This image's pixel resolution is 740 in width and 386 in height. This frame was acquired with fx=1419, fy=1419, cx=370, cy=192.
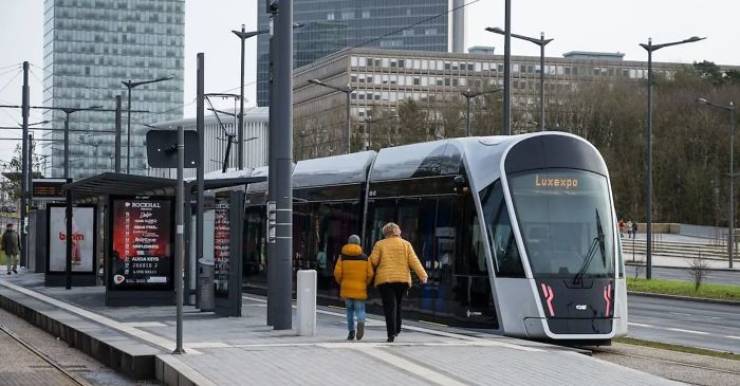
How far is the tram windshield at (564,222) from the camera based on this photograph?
794 inches

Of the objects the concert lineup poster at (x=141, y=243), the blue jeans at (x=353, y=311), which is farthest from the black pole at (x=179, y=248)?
the concert lineup poster at (x=141, y=243)

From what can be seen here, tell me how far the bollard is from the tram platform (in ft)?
0.65

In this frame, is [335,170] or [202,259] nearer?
[202,259]

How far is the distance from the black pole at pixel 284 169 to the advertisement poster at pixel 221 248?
8.74 ft

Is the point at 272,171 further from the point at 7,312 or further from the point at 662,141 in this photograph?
the point at 662,141

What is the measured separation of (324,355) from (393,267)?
253cm

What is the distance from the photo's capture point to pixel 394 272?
58.5ft

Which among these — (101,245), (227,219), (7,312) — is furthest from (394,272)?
(101,245)

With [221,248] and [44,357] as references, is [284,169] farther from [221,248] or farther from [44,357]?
[44,357]

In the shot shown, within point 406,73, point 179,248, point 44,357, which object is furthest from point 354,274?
point 406,73

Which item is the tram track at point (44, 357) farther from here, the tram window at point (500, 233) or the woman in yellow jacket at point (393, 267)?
the tram window at point (500, 233)

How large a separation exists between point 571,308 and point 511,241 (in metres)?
1.27

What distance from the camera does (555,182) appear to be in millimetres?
20703

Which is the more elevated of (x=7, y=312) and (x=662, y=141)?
(x=662, y=141)
